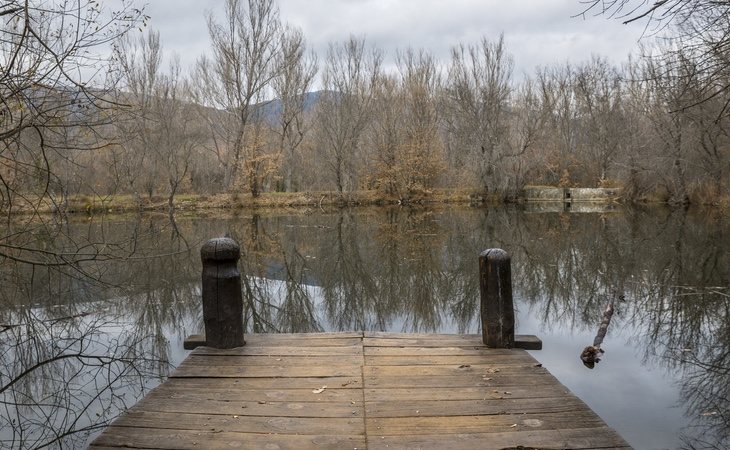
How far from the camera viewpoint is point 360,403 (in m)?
3.39

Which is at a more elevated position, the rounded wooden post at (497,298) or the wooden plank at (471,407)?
the rounded wooden post at (497,298)

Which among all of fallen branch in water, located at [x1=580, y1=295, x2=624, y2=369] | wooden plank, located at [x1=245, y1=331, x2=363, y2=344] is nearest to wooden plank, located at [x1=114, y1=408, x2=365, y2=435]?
wooden plank, located at [x1=245, y1=331, x2=363, y2=344]

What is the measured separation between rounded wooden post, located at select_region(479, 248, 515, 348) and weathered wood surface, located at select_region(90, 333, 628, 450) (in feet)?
0.55

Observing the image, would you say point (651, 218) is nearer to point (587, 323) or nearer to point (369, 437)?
point (587, 323)

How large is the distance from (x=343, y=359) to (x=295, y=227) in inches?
732

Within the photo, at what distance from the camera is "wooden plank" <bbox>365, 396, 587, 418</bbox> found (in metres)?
3.24

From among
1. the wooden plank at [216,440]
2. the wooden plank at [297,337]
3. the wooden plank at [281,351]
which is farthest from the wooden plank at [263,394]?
the wooden plank at [297,337]

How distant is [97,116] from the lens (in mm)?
5324

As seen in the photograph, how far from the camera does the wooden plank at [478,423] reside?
9.87 ft

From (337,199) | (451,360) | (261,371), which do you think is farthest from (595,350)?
(337,199)

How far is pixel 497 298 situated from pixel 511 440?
162cm

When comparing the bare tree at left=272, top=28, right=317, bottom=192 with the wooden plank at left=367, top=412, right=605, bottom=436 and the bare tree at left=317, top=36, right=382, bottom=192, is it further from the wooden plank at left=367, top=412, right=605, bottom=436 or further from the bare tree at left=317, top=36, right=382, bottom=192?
the wooden plank at left=367, top=412, right=605, bottom=436

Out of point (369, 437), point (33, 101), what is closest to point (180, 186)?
point (33, 101)

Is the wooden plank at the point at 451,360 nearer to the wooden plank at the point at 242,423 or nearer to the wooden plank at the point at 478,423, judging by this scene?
the wooden plank at the point at 478,423
